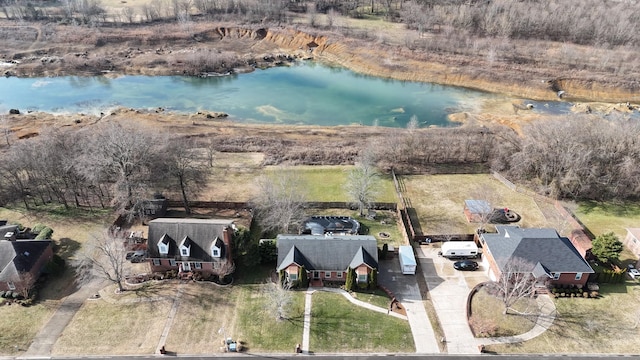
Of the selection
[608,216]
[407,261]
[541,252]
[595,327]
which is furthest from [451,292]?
[608,216]

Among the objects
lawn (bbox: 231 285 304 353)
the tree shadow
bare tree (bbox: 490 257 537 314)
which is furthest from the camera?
the tree shadow

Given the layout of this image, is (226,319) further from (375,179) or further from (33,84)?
(33,84)

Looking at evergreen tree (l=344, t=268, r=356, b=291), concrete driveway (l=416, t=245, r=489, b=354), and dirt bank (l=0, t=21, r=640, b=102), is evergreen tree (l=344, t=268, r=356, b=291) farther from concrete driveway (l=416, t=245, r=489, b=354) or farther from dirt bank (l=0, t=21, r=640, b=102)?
dirt bank (l=0, t=21, r=640, b=102)

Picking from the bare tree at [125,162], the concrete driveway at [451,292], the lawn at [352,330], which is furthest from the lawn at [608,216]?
the bare tree at [125,162]

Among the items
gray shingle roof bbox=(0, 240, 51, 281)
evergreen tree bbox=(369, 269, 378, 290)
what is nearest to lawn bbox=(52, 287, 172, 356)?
gray shingle roof bbox=(0, 240, 51, 281)

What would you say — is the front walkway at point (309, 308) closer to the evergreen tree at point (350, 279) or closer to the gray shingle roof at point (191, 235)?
the evergreen tree at point (350, 279)

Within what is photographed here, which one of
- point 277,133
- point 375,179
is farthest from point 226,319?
point 277,133
